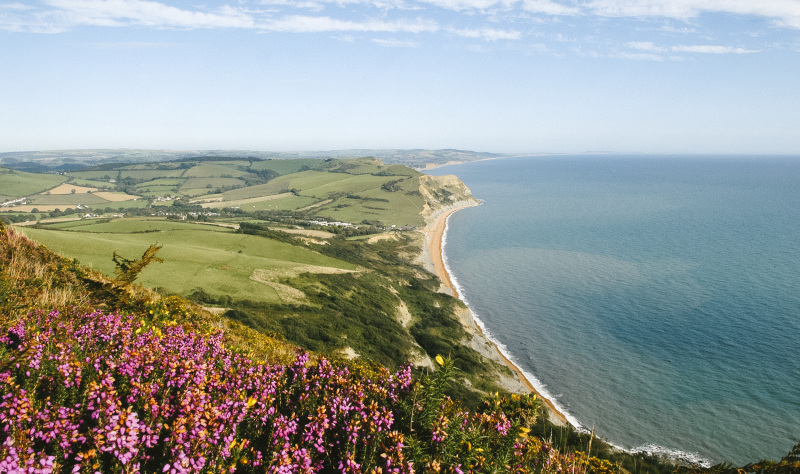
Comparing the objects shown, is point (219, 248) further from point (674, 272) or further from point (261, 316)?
point (674, 272)

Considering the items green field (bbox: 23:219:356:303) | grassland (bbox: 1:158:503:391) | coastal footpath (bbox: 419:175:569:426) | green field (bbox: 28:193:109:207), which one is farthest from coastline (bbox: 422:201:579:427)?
green field (bbox: 28:193:109:207)

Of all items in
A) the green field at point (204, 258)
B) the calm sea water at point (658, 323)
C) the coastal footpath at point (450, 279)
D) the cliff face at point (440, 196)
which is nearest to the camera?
the calm sea water at point (658, 323)

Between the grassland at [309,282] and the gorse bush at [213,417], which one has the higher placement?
the gorse bush at [213,417]

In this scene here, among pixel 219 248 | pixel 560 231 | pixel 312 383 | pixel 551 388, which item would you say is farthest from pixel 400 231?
pixel 312 383

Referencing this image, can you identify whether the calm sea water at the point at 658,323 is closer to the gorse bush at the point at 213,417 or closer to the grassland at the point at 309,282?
the gorse bush at the point at 213,417

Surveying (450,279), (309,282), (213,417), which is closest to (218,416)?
(213,417)

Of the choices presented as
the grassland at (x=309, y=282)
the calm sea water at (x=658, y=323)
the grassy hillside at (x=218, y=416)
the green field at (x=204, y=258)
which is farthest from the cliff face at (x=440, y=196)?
the grassy hillside at (x=218, y=416)
